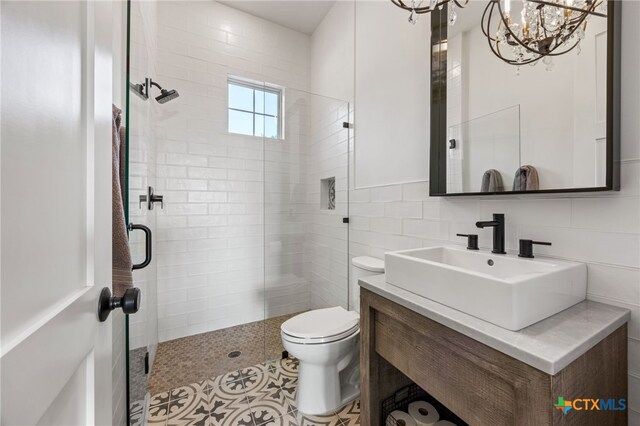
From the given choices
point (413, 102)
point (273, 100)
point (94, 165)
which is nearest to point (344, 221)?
point (413, 102)

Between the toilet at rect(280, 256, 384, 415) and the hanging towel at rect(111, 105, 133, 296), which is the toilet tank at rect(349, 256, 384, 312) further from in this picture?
the hanging towel at rect(111, 105, 133, 296)

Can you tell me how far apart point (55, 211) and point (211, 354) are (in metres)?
2.02

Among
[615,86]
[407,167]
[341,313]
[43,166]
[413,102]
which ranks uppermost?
[413,102]

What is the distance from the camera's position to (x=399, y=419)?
1247 mm

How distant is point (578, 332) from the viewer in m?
0.72

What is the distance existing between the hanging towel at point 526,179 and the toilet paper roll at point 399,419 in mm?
1141

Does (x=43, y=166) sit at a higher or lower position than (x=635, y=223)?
higher

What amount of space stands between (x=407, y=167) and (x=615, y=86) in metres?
0.90

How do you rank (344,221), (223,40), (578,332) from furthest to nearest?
(223,40)
(344,221)
(578,332)

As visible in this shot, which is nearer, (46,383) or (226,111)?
(46,383)

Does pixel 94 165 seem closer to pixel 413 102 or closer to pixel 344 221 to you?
pixel 413 102

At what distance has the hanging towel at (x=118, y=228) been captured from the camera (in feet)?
2.76

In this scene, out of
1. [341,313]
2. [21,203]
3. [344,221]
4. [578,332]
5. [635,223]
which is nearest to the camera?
[21,203]

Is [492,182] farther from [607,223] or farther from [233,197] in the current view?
[233,197]
